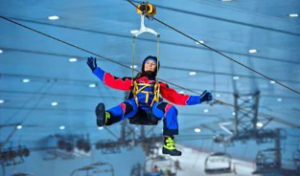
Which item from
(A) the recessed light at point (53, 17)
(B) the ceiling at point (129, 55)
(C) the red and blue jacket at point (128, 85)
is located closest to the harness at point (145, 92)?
(C) the red and blue jacket at point (128, 85)

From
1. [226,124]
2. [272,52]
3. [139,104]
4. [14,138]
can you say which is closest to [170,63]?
[272,52]

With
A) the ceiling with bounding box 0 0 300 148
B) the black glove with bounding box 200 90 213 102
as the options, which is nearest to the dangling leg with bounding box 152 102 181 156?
the black glove with bounding box 200 90 213 102

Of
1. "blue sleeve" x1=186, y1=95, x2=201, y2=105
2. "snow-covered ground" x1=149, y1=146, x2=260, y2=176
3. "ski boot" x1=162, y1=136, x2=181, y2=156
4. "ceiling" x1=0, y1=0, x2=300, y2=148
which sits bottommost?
"snow-covered ground" x1=149, y1=146, x2=260, y2=176

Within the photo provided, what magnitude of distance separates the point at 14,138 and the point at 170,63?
9.20 ft

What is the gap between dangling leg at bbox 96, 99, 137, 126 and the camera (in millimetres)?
3160

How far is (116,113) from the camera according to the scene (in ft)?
11.1

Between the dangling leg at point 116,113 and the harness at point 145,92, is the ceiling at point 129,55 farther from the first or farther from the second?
the dangling leg at point 116,113

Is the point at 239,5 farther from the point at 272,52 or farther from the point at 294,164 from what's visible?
the point at 294,164

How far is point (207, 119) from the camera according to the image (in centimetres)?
968

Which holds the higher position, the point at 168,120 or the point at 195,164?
the point at 168,120

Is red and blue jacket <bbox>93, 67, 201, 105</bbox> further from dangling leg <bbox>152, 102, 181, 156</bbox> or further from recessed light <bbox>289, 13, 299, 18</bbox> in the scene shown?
recessed light <bbox>289, 13, 299, 18</bbox>

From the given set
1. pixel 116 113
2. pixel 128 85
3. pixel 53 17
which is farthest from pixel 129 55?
pixel 116 113

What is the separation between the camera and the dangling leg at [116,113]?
316 centimetres

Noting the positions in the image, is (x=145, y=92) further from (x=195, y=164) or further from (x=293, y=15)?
(x=195, y=164)
